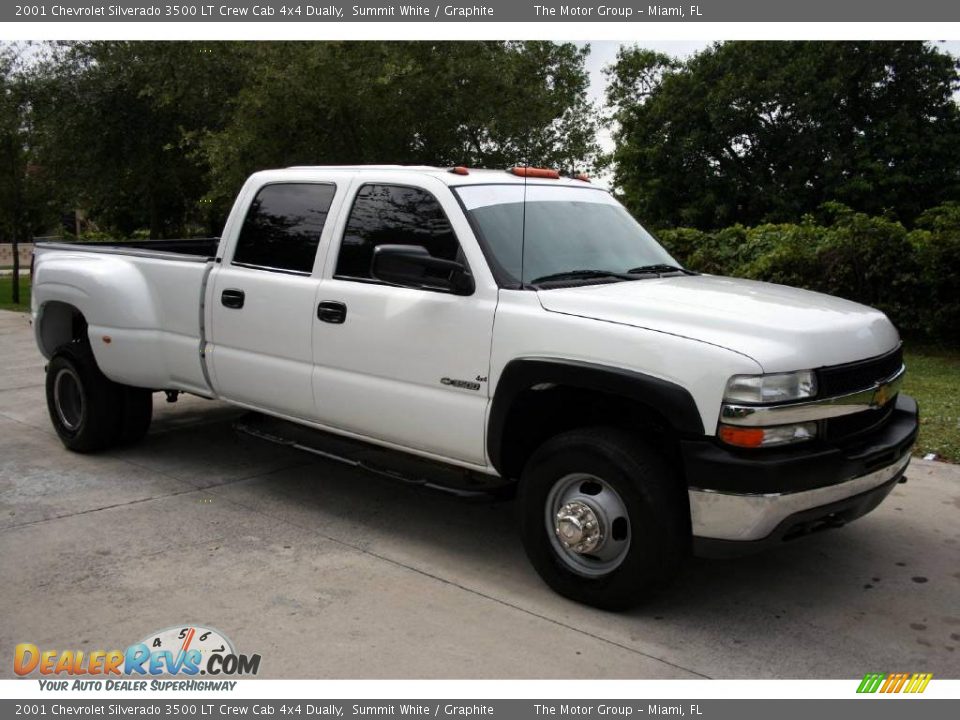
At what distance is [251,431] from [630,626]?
286cm

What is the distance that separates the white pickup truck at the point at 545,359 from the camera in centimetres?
394

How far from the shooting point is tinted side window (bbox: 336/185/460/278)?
4.98 meters

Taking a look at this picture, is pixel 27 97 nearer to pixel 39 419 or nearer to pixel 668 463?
pixel 39 419

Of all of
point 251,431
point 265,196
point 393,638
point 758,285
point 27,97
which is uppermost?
point 27,97

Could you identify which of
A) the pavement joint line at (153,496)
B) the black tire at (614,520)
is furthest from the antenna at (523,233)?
the pavement joint line at (153,496)

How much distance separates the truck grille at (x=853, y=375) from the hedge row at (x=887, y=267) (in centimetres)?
744

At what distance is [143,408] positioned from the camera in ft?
23.2

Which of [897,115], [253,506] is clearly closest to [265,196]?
[253,506]

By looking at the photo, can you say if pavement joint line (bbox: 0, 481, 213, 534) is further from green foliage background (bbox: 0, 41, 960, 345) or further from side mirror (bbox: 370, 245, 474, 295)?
green foliage background (bbox: 0, 41, 960, 345)

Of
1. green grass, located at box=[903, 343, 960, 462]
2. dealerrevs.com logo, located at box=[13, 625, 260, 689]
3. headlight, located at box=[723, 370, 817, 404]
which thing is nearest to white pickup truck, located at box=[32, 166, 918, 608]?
headlight, located at box=[723, 370, 817, 404]

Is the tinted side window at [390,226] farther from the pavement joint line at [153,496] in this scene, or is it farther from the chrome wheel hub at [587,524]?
the pavement joint line at [153,496]

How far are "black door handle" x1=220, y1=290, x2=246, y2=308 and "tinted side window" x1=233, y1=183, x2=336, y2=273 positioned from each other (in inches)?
8.1

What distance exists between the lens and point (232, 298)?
19.2 ft

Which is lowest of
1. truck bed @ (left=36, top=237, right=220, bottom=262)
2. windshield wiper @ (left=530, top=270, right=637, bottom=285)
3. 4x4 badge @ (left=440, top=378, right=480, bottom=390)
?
4x4 badge @ (left=440, top=378, right=480, bottom=390)
